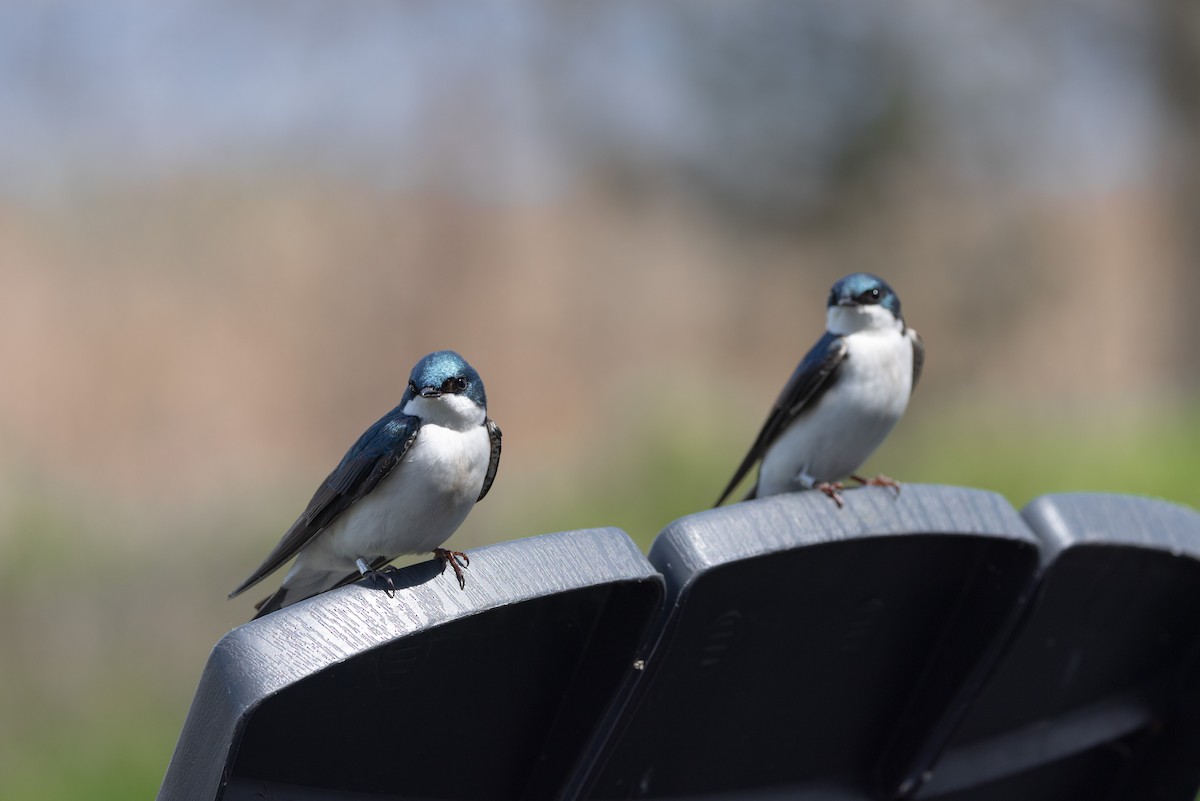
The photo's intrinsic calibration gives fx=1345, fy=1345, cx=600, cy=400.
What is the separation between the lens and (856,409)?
319cm

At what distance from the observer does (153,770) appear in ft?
15.2

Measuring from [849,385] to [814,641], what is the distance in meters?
1.82

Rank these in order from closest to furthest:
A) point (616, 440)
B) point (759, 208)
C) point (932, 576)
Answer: point (932, 576)
point (616, 440)
point (759, 208)

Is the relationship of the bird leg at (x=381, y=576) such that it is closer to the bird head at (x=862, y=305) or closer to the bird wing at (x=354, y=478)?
the bird wing at (x=354, y=478)

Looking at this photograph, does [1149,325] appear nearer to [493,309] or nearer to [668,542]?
[493,309]

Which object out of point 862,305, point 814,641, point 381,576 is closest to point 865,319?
point 862,305

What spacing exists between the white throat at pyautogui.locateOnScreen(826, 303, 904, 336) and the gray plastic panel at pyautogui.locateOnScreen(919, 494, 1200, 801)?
1.49 m

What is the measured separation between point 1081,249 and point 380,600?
35.0ft

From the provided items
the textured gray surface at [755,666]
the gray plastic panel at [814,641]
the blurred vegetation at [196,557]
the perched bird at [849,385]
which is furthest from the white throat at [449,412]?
the blurred vegetation at [196,557]

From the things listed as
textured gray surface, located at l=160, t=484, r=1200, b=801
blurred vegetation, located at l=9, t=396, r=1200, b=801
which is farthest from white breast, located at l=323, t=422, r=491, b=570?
blurred vegetation, located at l=9, t=396, r=1200, b=801

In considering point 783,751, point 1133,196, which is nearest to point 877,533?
point 783,751

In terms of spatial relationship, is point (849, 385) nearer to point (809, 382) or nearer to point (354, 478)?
point (809, 382)

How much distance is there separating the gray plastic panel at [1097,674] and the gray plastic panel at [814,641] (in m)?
0.06

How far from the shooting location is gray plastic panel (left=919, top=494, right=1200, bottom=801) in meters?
1.60
